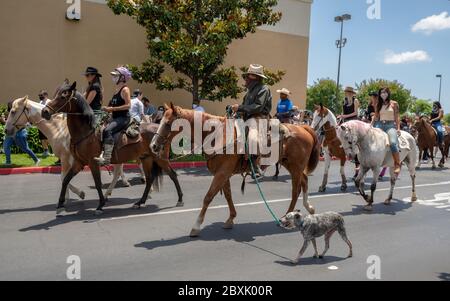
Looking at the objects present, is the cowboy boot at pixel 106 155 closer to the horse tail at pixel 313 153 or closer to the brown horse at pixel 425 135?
the horse tail at pixel 313 153

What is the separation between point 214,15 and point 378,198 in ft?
32.8

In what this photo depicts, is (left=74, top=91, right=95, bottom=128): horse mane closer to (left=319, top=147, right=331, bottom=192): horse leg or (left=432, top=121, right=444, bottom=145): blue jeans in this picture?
(left=319, top=147, right=331, bottom=192): horse leg

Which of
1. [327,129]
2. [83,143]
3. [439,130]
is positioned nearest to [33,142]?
[83,143]

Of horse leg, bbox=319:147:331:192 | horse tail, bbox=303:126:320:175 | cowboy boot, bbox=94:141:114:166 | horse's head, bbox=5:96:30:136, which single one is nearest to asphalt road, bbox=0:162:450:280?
horse leg, bbox=319:147:331:192

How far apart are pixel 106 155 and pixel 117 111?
933mm

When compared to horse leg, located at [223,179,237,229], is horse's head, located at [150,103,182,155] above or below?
above

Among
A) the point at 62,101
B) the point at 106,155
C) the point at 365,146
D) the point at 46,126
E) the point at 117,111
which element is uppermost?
the point at 62,101

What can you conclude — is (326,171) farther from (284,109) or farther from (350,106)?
(284,109)

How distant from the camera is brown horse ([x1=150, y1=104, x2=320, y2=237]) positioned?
238 inches

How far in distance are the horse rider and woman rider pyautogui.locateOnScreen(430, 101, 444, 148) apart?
12.6 meters

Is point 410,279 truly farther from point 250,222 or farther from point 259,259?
point 250,222

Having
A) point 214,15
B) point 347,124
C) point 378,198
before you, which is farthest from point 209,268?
point 214,15

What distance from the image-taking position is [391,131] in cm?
931

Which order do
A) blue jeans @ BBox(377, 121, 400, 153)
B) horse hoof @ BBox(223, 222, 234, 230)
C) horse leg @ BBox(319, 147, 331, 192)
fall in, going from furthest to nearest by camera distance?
1. horse leg @ BBox(319, 147, 331, 192)
2. blue jeans @ BBox(377, 121, 400, 153)
3. horse hoof @ BBox(223, 222, 234, 230)
